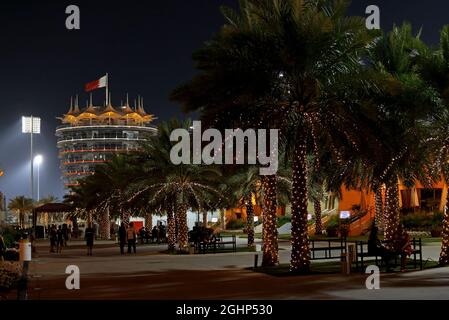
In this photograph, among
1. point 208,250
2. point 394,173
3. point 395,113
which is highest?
point 395,113

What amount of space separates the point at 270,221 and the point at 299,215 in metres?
3.00

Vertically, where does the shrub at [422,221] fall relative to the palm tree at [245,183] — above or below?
below

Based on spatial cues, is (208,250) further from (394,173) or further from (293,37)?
(293,37)

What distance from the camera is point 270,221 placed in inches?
912

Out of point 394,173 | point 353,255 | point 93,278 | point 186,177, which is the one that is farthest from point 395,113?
point 186,177

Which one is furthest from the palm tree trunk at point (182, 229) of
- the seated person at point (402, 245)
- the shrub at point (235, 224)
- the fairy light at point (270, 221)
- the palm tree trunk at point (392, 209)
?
the shrub at point (235, 224)

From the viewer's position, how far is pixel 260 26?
19.9 meters

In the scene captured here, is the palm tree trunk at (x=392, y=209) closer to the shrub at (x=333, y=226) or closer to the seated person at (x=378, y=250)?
the seated person at (x=378, y=250)

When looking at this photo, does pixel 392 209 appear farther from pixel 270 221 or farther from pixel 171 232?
pixel 171 232

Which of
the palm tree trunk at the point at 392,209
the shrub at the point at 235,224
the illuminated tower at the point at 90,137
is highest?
the illuminated tower at the point at 90,137

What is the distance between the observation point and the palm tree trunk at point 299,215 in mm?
20031

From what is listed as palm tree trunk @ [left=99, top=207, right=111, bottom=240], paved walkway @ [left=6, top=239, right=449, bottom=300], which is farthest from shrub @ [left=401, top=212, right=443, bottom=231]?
palm tree trunk @ [left=99, top=207, right=111, bottom=240]

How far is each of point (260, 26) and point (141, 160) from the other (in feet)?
56.8

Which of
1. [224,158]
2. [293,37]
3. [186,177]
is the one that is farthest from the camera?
[186,177]
